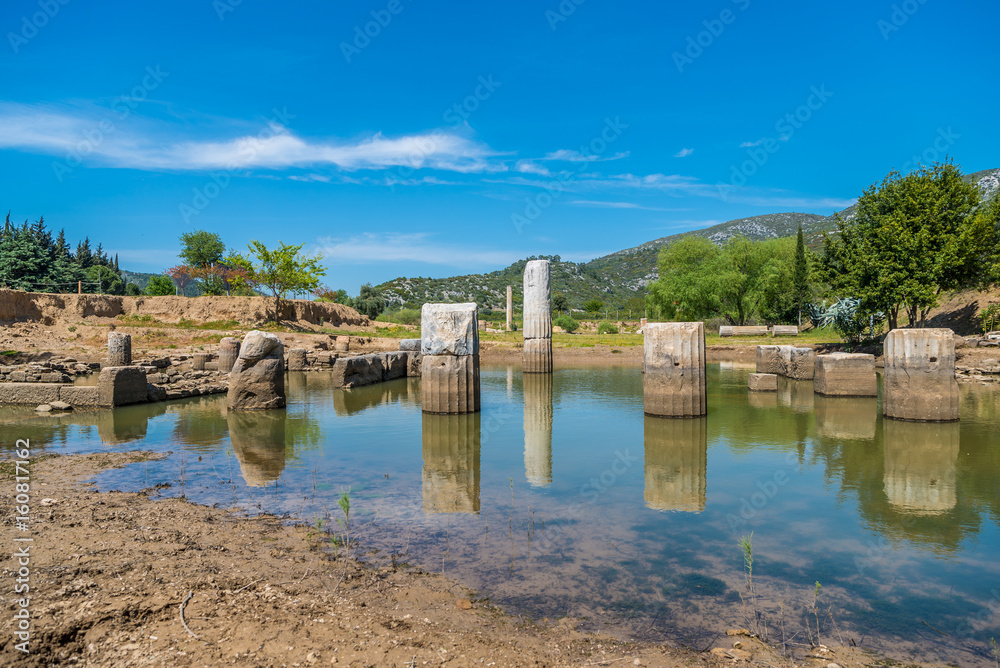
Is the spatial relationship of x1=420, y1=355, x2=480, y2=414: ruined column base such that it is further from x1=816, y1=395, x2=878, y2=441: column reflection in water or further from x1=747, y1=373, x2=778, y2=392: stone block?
x1=747, y1=373, x2=778, y2=392: stone block

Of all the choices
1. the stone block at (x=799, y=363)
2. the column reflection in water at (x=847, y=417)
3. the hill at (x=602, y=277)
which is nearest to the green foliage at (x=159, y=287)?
the hill at (x=602, y=277)

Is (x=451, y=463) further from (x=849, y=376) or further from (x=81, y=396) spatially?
(x=849, y=376)

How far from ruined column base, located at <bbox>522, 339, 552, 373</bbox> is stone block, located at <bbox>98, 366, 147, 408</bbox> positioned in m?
12.8

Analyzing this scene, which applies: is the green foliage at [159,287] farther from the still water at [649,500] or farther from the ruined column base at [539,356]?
the still water at [649,500]

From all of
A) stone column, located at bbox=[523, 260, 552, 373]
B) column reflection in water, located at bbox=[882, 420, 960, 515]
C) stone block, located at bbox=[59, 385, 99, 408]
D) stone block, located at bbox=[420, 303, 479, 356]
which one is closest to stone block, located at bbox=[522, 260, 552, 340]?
stone column, located at bbox=[523, 260, 552, 373]

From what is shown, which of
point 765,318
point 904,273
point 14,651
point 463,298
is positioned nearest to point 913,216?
point 904,273

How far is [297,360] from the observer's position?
23.5 metres

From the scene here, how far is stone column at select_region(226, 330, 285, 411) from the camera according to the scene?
13.1 m

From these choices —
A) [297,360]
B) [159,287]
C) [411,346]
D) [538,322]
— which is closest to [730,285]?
[538,322]

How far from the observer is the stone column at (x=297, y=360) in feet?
76.8

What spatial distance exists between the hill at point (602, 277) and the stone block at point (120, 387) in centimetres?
5936

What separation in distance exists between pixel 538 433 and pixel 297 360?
51.5 ft

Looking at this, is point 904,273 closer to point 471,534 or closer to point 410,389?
point 410,389

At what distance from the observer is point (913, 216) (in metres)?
23.6
